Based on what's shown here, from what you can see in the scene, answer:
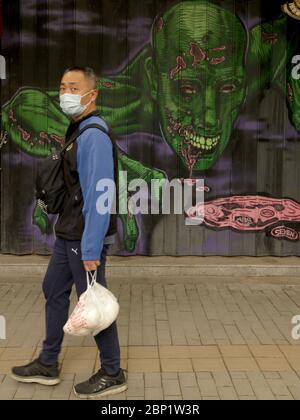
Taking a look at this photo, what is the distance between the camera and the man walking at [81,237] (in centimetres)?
404

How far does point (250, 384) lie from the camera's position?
4453 millimetres

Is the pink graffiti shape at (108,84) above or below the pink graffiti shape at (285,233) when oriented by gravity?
above

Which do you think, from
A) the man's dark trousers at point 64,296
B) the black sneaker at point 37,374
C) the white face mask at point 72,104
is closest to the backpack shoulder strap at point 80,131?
the white face mask at point 72,104

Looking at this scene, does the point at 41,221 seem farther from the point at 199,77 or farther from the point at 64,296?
the point at 64,296

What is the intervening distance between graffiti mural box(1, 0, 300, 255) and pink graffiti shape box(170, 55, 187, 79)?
12 millimetres

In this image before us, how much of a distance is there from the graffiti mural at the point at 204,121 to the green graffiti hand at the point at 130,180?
A: 0.04ft

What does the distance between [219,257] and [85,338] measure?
2.72 metres

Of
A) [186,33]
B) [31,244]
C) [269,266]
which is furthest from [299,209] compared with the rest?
[31,244]

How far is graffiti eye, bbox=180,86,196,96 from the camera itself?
7590 mm

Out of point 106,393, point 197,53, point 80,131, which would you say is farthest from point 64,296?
point 197,53

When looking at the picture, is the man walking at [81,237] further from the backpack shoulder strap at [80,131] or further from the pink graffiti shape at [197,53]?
the pink graffiti shape at [197,53]

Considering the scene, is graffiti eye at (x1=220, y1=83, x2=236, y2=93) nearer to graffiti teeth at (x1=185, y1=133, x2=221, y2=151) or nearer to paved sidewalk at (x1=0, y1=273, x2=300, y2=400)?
graffiti teeth at (x1=185, y1=133, x2=221, y2=151)

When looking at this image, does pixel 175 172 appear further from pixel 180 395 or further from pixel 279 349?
pixel 180 395

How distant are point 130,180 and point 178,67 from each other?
144 cm
